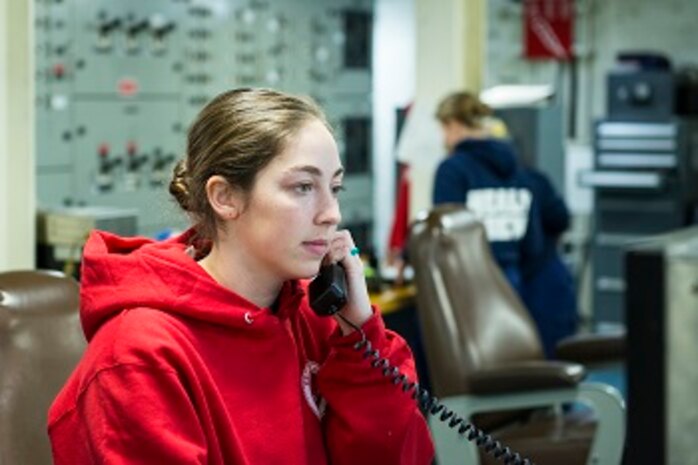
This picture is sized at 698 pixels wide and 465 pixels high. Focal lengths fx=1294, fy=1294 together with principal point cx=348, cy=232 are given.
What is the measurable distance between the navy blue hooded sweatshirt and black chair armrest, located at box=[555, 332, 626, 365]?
1027mm

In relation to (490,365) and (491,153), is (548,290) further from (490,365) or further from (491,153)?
(490,365)

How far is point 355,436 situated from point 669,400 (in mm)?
583

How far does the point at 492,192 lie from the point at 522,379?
1.69 metres

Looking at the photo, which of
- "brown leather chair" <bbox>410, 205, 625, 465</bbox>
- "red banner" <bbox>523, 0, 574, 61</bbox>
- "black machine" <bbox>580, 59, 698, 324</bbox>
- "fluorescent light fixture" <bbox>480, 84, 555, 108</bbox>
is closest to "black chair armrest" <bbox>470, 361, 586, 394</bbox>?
"brown leather chair" <bbox>410, 205, 625, 465</bbox>

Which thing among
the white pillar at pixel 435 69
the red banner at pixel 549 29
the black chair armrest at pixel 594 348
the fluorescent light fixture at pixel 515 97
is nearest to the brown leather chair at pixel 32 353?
the black chair armrest at pixel 594 348

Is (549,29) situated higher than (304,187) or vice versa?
(549,29)

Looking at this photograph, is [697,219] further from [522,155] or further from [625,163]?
[522,155]

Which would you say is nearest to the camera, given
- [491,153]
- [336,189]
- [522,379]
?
[336,189]

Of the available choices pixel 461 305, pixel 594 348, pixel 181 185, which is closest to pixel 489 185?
pixel 594 348

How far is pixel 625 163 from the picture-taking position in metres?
8.58

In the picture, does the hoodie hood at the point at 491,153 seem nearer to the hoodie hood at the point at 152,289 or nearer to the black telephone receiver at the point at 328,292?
the black telephone receiver at the point at 328,292

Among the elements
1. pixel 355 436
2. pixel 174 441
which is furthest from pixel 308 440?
pixel 174 441

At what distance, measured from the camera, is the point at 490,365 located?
3543mm

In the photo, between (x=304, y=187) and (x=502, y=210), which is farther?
(x=502, y=210)
